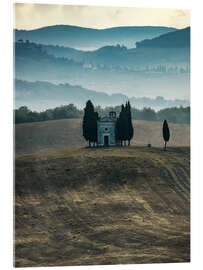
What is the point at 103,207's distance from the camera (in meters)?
10.0

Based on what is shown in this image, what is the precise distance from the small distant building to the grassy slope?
0.49ft

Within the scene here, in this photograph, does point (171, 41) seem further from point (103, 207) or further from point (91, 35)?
point (103, 207)

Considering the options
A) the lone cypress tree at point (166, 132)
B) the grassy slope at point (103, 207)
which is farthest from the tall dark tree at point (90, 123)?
the lone cypress tree at point (166, 132)

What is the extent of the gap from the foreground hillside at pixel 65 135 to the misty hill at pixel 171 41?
4.63 feet

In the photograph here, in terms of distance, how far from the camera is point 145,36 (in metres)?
10.4

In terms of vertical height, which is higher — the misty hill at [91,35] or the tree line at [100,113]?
the misty hill at [91,35]

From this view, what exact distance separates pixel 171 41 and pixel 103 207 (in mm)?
3245
